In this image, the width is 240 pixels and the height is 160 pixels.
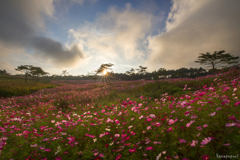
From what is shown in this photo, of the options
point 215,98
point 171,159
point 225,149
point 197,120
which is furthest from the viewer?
point 215,98

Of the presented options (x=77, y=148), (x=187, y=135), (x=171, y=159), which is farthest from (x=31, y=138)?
(x=187, y=135)

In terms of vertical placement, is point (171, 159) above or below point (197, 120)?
below

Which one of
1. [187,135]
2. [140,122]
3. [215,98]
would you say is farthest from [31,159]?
[215,98]

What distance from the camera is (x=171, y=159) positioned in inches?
68.4

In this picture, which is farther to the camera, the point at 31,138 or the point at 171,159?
the point at 31,138

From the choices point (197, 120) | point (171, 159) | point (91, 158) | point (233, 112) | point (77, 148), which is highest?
point (233, 112)

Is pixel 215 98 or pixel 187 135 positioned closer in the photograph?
pixel 187 135

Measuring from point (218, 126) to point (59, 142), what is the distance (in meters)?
3.60

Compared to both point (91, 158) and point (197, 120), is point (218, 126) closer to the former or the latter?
point (197, 120)

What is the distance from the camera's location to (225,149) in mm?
1878

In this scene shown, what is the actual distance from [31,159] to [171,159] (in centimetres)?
265

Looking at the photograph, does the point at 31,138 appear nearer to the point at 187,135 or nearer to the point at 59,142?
the point at 59,142

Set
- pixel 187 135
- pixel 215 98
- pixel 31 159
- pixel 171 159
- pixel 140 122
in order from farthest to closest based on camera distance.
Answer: pixel 215 98 < pixel 140 122 < pixel 187 135 < pixel 31 159 < pixel 171 159

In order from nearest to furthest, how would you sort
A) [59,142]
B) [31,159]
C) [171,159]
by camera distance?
[171,159]
[31,159]
[59,142]
